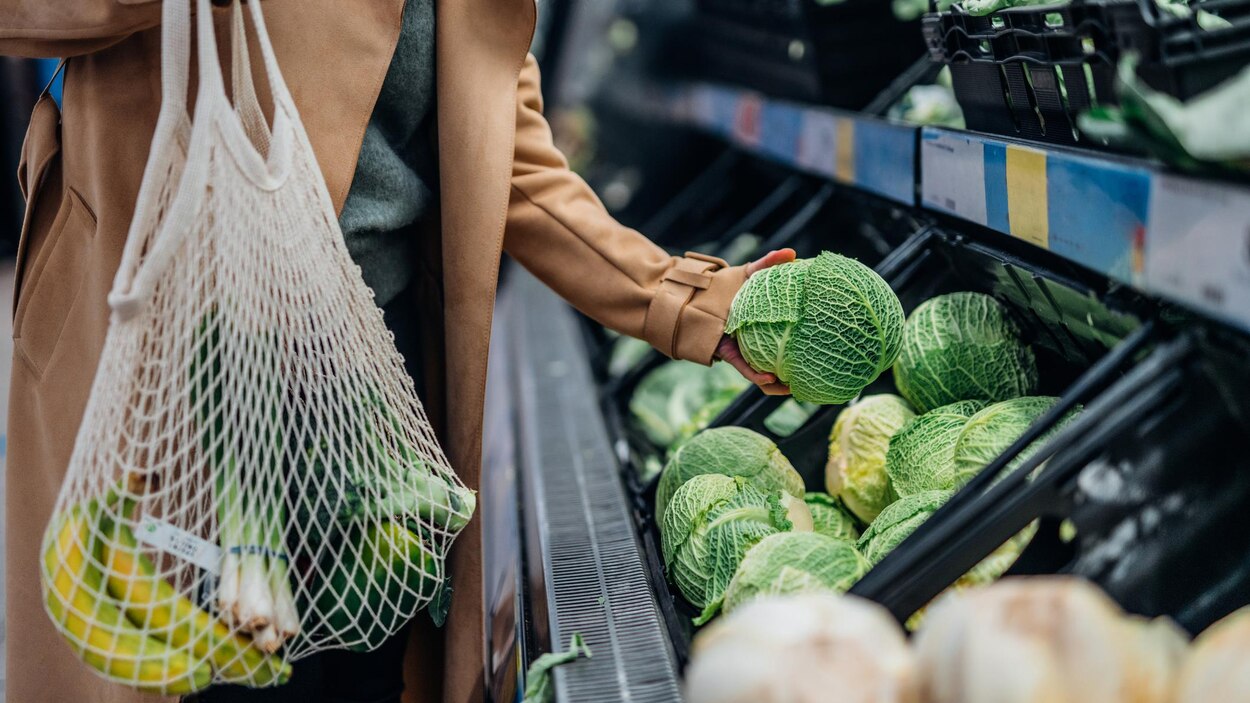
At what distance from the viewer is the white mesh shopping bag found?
1.32 metres

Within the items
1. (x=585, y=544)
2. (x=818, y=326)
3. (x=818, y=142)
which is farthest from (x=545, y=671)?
(x=818, y=142)

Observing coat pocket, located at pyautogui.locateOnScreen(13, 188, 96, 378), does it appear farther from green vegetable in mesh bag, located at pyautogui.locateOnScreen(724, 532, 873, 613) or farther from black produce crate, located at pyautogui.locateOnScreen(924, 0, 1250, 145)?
black produce crate, located at pyautogui.locateOnScreen(924, 0, 1250, 145)

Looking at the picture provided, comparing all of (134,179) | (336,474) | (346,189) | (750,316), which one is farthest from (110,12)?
(750,316)

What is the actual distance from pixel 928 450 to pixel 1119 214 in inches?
24.8

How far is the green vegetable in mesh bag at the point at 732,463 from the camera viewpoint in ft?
6.86

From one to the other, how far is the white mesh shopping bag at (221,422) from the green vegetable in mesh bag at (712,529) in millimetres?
498

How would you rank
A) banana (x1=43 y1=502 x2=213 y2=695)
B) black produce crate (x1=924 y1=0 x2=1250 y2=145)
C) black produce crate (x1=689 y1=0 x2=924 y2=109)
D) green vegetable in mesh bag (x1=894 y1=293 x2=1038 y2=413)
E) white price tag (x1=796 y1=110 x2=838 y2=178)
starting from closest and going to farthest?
1. black produce crate (x1=924 y1=0 x2=1250 y2=145)
2. banana (x1=43 y1=502 x2=213 y2=695)
3. green vegetable in mesh bag (x1=894 y1=293 x2=1038 y2=413)
4. white price tag (x1=796 y1=110 x2=838 y2=178)
5. black produce crate (x1=689 y1=0 x2=924 y2=109)

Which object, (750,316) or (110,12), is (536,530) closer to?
(750,316)

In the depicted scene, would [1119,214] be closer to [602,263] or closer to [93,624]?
[602,263]

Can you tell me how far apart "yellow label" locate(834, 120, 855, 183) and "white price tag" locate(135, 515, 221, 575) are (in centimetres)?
181

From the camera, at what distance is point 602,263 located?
1.92 metres

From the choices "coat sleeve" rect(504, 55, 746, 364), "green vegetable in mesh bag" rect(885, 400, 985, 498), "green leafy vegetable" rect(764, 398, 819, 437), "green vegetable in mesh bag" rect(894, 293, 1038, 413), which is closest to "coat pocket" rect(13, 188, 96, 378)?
"coat sleeve" rect(504, 55, 746, 364)

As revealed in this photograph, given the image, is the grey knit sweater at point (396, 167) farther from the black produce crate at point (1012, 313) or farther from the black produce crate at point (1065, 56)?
the black produce crate at point (1065, 56)

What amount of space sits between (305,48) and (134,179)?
1.10ft
